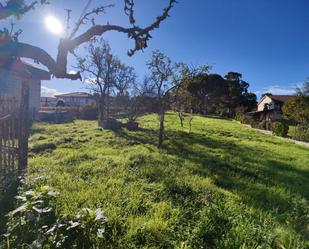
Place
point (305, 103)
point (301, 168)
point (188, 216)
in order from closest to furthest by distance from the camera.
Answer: point (188, 216)
point (301, 168)
point (305, 103)

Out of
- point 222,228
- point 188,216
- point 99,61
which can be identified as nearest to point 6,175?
point 188,216

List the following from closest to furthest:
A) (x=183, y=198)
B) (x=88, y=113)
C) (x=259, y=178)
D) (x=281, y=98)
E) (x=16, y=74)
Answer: (x=183, y=198) < (x=16, y=74) < (x=259, y=178) < (x=88, y=113) < (x=281, y=98)

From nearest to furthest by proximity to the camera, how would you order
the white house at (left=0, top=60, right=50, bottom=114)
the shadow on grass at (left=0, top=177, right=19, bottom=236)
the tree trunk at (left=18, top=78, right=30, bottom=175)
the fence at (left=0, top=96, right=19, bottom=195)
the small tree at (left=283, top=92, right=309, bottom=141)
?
1. the shadow on grass at (left=0, top=177, right=19, bottom=236)
2. the white house at (left=0, top=60, right=50, bottom=114)
3. the fence at (left=0, top=96, right=19, bottom=195)
4. the tree trunk at (left=18, top=78, right=30, bottom=175)
5. the small tree at (left=283, top=92, right=309, bottom=141)

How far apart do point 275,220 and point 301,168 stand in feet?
18.7

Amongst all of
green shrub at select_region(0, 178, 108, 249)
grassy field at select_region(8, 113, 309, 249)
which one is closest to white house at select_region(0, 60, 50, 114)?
grassy field at select_region(8, 113, 309, 249)

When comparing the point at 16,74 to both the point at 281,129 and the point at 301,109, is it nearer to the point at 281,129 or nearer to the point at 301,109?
the point at 281,129

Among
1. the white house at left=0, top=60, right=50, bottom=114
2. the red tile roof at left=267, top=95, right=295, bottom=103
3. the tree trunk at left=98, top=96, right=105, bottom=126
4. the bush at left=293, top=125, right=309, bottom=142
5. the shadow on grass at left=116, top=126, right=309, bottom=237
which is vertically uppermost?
the red tile roof at left=267, top=95, right=295, bottom=103

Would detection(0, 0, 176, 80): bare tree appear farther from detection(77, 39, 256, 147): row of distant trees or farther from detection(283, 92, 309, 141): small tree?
detection(283, 92, 309, 141): small tree

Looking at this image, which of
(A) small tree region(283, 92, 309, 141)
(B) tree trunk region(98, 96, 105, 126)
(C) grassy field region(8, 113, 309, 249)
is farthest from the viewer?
(A) small tree region(283, 92, 309, 141)

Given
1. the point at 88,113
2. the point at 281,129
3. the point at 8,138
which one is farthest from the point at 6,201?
the point at 88,113

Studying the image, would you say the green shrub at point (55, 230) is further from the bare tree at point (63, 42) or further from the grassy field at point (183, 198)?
the bare tree at point (63, 42)

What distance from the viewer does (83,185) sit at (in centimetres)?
527

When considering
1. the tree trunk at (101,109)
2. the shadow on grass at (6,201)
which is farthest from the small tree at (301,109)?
the shadow on grass at (6,201)

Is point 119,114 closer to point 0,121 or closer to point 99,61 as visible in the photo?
point 99,61
